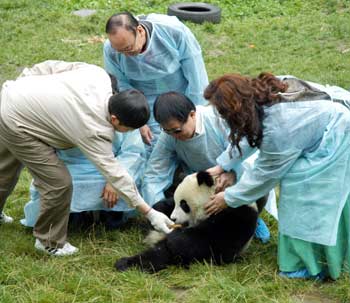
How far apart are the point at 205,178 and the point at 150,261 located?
611mm

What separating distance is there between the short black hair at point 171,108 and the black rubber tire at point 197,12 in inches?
246

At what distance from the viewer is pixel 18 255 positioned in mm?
4234

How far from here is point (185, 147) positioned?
4.54 metres

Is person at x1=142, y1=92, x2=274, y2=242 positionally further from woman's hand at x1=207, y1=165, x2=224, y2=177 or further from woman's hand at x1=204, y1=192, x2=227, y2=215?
woman's hand at x1=204, y1=192, x2=227, y2=215

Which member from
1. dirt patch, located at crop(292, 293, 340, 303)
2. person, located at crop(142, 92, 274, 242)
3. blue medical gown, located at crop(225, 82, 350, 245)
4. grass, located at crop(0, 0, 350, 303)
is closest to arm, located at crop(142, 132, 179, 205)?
person, located at crop(142, 92, 274, 242)

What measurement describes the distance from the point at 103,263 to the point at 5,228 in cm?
89

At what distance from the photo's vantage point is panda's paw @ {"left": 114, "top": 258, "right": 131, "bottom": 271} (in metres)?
4.03

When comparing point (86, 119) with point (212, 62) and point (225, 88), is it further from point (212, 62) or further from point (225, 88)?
point (212, 62)

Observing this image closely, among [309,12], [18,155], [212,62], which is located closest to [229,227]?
[18,155]

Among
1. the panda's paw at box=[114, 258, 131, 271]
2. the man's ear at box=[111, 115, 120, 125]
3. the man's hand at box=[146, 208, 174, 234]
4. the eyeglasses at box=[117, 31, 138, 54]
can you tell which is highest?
the eyeglasses at box=[117, 31, 138, 54]

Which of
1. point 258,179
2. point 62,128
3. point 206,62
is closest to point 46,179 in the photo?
point 62,128

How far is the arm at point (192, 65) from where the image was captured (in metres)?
5.01

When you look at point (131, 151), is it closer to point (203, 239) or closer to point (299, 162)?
point (203, 239)

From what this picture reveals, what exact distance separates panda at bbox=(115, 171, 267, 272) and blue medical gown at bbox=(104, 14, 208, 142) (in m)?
1.10
